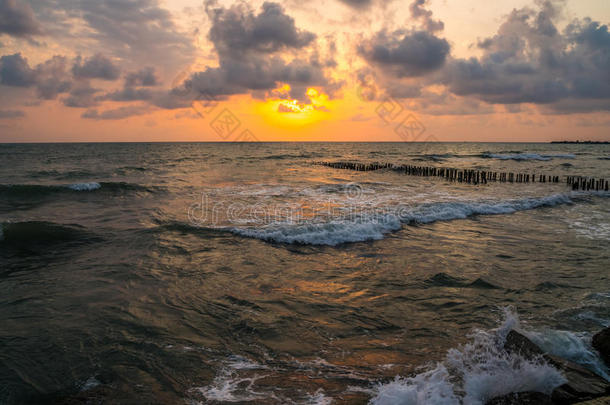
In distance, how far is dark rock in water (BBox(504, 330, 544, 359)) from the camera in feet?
14.8

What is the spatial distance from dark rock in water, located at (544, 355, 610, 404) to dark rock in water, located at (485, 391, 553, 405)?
0.49ft

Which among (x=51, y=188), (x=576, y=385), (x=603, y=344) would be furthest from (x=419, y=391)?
(x=51, y=188)

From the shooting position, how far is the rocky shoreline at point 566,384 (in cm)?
378

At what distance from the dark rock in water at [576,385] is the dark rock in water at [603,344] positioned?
0.76 m

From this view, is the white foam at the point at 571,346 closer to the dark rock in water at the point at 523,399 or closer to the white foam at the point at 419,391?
the dark rock in water at the point at 523,399

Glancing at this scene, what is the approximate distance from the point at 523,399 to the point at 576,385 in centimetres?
83

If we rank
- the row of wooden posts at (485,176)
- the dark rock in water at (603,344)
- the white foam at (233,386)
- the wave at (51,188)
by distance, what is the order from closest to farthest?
the white foam at (233,386) < the dark rock in water at (603,344) < the wave at (51,188) < the row of wooden posts at (485,176)

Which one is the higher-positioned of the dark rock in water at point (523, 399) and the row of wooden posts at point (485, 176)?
the row of wooden posts at point (485, 176)

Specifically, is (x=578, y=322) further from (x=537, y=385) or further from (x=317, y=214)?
(x=317, y=214)

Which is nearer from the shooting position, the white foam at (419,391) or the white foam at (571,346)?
the white foam at (419,391)

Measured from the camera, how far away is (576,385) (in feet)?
13.3

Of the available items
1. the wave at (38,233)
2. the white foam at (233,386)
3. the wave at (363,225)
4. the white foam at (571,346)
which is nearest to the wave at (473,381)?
the white foam at (571,346)

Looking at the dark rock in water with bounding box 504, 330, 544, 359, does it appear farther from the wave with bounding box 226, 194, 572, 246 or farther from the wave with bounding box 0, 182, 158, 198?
the wave with bounding box 0, 182, 158, 198

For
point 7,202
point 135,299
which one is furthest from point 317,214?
point 7,202
